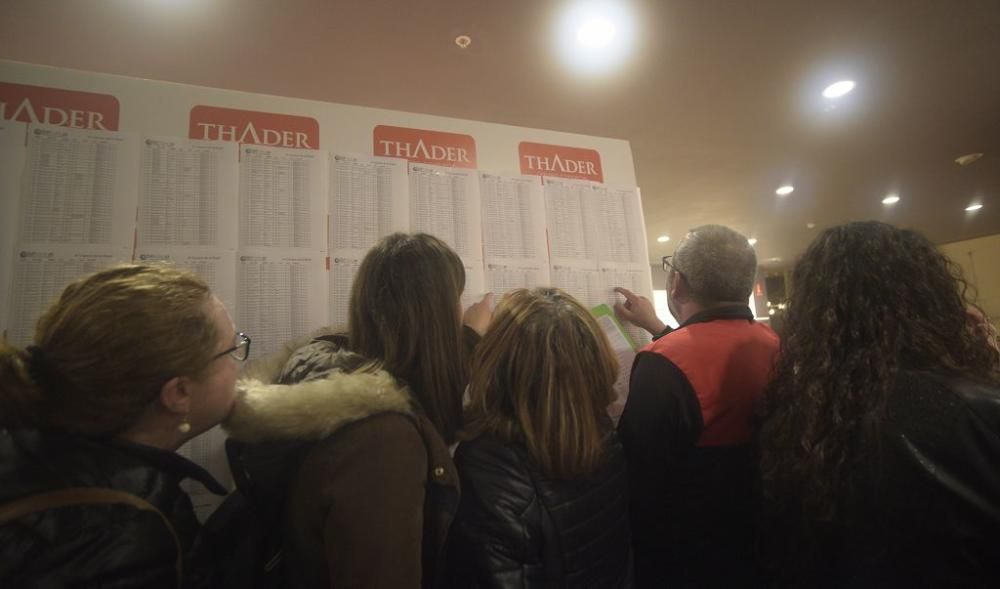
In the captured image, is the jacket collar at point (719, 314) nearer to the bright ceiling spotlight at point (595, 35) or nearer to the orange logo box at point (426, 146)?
the orange logo box at point (426, 146)

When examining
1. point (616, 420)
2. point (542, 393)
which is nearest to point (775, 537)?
point (542, 393)

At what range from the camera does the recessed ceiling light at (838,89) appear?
248cm

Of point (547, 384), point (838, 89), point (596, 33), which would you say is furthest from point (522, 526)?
point (838, 89)

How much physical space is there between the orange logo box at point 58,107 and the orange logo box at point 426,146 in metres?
0.68

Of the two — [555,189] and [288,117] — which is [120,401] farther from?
[555,189]

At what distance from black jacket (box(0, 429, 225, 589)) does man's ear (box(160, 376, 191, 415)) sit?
0.22 ft

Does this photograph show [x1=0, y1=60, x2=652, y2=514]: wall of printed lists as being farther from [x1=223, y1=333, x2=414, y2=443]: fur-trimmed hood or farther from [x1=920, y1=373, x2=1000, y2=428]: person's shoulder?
[x1=920, y1=373, x2=1000, y2=428]: person's shoulder

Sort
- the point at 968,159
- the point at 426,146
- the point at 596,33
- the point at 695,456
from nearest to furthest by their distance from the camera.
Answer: the point at 695,456 < the point at 426,146 < the point at 596,33 < the point at 968,159

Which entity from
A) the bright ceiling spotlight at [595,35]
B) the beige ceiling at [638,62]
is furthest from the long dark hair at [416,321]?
the bright ceiling spotlight at [595,35]

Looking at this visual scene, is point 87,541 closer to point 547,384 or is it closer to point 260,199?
point 547,384

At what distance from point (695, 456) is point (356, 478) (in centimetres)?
82

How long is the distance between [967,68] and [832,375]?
2.91 m

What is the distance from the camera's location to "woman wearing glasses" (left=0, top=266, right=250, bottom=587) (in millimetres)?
533

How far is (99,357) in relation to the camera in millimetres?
610
